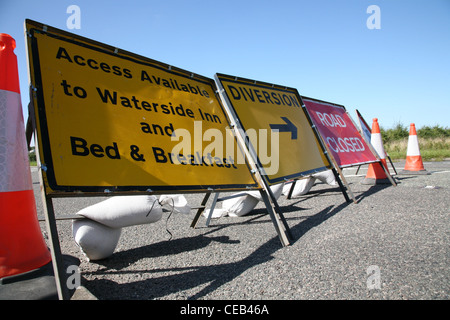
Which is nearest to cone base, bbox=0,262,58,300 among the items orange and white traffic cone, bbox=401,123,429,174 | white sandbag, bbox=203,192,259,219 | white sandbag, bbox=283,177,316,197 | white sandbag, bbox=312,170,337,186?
white sandbag, bbox=203,192,259,219

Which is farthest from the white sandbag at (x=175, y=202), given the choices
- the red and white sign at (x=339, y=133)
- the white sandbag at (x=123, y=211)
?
the red and white sign at (x=339, y=133)

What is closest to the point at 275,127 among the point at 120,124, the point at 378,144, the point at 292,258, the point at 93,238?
the point at 292,258

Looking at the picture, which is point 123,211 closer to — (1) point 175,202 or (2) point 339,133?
(1) point 175,202

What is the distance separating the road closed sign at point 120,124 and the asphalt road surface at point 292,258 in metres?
0.70

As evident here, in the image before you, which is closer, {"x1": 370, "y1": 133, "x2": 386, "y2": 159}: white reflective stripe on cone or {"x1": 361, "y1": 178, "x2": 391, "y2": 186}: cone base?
{"x1": 361, "y1": 178, "x2": 391, "y2": 186}: cone base

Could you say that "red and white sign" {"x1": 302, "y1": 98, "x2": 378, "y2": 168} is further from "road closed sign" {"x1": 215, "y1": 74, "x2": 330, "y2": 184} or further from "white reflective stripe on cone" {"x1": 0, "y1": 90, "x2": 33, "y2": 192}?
"white reflective stripe on cone" {"x1": 0, "y1": 90, "x2": 33, "y2": 192}

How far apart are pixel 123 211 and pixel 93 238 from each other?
334mm

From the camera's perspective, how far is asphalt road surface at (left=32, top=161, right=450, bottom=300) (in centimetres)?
201

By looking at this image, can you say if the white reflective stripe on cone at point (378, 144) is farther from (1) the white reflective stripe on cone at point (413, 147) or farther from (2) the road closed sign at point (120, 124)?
(2) the road closed sign at point (120, 124)

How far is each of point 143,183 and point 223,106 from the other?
1518 millimetres

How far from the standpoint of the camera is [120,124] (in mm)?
2357

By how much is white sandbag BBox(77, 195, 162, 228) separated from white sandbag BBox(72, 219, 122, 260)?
0.23ft

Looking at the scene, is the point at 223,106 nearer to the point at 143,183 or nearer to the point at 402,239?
the point at 143,183
